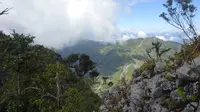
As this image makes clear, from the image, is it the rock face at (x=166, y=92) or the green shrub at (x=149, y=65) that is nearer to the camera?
the rock face at (x=166, y=92)

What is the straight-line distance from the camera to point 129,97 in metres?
41.9

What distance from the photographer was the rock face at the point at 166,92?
3114 cm

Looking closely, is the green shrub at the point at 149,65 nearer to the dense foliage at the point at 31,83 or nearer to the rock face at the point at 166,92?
the rock face at the point at 166,92

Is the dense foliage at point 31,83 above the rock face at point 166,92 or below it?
above

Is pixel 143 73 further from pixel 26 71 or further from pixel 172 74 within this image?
pixel 26 71

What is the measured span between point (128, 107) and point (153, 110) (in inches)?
273

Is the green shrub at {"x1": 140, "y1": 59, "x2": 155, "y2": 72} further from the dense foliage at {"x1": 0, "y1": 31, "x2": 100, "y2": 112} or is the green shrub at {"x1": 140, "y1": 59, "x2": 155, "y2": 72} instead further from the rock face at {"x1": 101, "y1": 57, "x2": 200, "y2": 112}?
the dense foliage at {"x1": 0, "y1": 31, "x2": 100, "y2": 112}

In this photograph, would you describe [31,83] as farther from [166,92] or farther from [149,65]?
[166,92]

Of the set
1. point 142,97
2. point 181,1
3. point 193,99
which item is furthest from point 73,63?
point 193,99

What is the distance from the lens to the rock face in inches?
1226

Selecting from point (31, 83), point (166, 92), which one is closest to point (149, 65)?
point (166, 92)

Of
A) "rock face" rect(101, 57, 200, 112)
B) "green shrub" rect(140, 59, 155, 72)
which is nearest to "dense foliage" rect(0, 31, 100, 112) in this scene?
"rock face" rect(101, 57, 200, 112)

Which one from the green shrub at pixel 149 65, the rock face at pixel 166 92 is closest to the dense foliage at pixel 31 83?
the rock face at pixel 166 92

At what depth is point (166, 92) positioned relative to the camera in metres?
34.1
